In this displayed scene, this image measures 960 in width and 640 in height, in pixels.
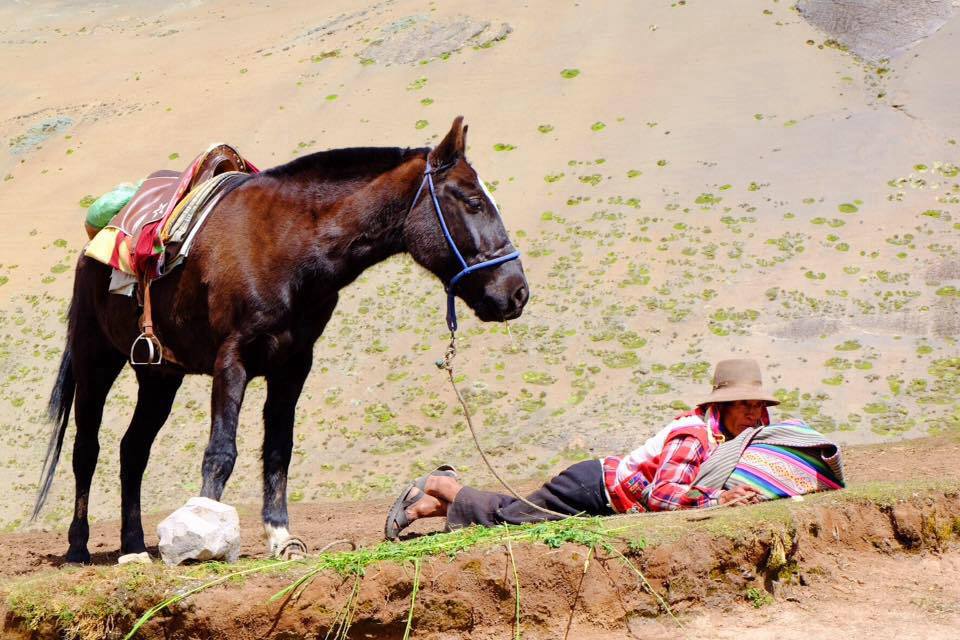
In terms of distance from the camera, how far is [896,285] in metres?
13.7

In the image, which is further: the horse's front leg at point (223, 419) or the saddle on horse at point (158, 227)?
the saddle on horse at point (158, 227)

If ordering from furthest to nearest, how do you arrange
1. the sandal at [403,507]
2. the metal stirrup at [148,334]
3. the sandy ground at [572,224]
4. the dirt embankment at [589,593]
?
the sandy ground at [572,224] < the metal stirrup at [148,334] < the sandal at [403,507] < the dirt embankment at [589,593]

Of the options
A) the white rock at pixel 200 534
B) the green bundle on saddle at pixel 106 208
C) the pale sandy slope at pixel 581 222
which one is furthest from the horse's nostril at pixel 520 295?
the pale sandy slope at pixel 581 222

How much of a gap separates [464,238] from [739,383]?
1.68 metres

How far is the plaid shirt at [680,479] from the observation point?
5.14 meters

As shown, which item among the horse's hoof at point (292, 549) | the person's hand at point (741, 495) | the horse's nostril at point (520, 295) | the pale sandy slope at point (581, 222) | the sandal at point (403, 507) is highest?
the horse's nostril at point (520, 295)

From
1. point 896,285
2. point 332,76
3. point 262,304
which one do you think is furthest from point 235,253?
point 332,76

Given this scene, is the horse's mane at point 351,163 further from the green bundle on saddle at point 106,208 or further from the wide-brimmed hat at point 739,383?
the wide-brimmed hat at point 739,383

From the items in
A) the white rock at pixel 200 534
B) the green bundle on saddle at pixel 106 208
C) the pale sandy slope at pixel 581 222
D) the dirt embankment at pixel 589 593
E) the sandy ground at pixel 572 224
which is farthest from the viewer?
the pale sandy slope at pixel 581 222

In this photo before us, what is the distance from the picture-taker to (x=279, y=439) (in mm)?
6258

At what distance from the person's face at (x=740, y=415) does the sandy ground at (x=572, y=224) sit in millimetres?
3414

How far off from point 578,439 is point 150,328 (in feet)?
19.7

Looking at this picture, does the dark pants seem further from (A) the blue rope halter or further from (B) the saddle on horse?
(B) the saddle on horse

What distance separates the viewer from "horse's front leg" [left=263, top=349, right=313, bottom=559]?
6.09 metres
